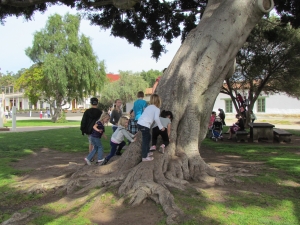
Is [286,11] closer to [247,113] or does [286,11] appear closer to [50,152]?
[50,152]

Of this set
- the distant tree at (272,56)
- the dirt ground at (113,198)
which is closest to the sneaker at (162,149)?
the dirt ground at (113,198)

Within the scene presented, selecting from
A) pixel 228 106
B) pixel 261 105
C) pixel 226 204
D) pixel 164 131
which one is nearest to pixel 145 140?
pixel 164 131

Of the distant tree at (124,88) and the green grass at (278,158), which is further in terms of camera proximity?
the distant tree at (124,88)

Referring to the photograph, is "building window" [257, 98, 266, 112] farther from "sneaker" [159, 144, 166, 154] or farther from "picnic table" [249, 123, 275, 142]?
"sneaker" [159, 144, 166, 154]

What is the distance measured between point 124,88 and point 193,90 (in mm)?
46607

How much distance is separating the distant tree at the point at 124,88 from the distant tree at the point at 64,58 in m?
17.8

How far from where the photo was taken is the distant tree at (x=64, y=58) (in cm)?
3244

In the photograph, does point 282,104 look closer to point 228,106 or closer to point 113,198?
point 228,106

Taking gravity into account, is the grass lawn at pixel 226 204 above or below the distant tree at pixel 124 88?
below

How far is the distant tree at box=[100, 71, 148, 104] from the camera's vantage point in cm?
5259

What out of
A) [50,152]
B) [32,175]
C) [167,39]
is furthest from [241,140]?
[32,175]

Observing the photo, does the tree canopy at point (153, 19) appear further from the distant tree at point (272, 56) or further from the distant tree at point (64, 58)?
the distant tree at point (64, 58)

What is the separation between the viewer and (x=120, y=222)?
3.99 metres

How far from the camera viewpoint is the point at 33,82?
34.5m
